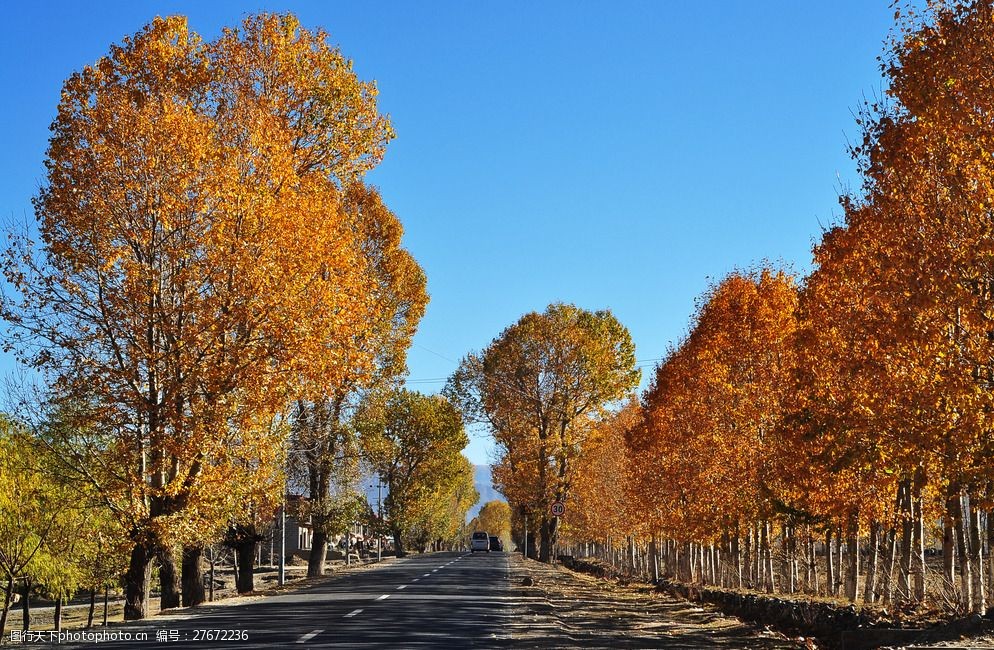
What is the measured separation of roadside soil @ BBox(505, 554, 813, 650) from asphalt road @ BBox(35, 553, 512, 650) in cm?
75

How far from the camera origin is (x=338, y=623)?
17.1 m

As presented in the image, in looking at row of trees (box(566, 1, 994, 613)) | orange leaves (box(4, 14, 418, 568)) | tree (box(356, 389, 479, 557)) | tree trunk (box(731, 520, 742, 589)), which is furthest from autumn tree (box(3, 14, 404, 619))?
tree (box(356, 389, 479, 557))

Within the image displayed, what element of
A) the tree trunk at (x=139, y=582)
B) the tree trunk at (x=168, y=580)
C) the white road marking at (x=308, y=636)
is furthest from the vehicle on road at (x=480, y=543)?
the white road marking at (x=308, y=636)

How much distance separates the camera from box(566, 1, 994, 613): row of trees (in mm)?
14453

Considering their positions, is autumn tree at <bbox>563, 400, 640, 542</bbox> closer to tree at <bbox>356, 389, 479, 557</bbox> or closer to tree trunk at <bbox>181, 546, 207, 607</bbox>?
tree at <bbox>356, 389, 479, 557</bbox>

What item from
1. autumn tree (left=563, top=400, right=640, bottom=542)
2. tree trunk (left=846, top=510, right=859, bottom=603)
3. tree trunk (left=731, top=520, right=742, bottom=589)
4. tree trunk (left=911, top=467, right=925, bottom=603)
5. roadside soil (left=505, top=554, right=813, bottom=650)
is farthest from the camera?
autumn tree (left=563, top=400, right=640, bottom=542)

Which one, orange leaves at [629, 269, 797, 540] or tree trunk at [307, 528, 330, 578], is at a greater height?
orange leaves at [629, 269, 797, 540]

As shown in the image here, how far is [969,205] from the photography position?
1420cm

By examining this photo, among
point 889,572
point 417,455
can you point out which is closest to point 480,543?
point 417,455

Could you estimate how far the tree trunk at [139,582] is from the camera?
2211cm

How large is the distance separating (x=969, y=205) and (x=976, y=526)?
7632mm

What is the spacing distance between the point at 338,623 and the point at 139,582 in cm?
784

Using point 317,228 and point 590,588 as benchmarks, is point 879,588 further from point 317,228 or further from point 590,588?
point 317,228

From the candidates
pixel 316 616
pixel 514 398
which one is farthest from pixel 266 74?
pixel 514 398
